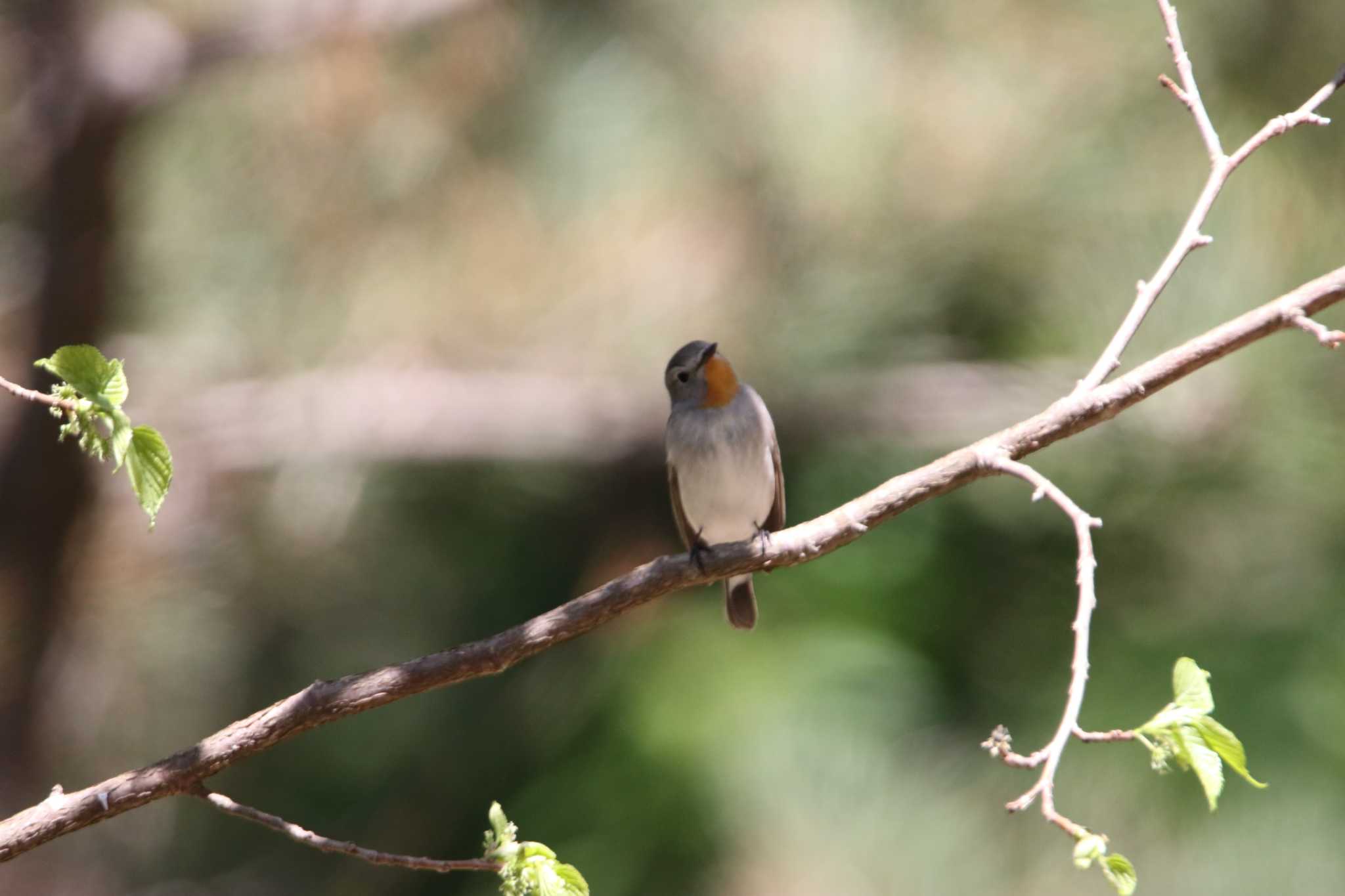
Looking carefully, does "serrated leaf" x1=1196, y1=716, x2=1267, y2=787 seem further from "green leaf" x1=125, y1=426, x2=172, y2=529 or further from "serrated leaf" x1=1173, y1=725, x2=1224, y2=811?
"green leaf" x1=125, y1=426, x2=172, y2=529

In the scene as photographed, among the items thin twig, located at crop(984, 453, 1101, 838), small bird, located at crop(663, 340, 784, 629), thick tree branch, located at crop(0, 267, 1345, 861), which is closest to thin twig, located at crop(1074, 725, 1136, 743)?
thin twig, located at crop(984, 453, 1101, 838)

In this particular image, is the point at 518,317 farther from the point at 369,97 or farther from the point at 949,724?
the point at 949,724

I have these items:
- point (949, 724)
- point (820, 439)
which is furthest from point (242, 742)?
point (820, 439)

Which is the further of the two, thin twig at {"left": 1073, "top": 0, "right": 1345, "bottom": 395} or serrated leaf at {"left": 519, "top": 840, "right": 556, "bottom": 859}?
thin twig at {"left": 1073, "top": 0, "right": 1345, "bottom": 395}

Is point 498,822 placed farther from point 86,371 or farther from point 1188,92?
point 1188,92

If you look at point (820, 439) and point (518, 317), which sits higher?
point (518, 317)

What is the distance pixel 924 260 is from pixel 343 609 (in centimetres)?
241

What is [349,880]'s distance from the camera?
15.6 ft

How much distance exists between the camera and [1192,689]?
101 cm

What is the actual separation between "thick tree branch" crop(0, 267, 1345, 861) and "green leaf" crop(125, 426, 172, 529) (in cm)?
42

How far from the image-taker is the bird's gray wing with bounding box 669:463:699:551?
296cm

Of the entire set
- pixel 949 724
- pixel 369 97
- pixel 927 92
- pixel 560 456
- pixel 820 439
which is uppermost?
pixel 369 97

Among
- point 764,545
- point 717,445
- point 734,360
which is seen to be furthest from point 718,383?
point 764,545

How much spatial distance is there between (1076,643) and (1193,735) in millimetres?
116
